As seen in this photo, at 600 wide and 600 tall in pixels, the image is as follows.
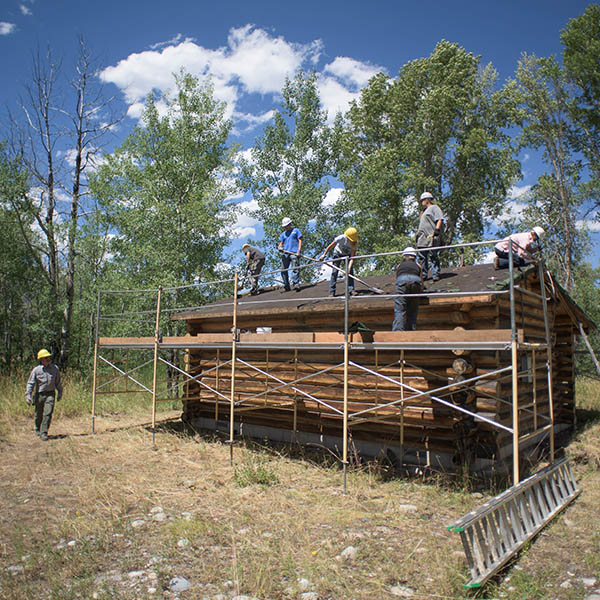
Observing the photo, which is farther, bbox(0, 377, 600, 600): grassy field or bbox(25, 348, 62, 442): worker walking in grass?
bbox(25, 348, 62, 442): worker walking in grass

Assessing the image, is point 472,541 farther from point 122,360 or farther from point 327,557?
point 122,360

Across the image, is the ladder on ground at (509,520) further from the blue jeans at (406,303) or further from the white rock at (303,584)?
the blue jeans at (406,303)

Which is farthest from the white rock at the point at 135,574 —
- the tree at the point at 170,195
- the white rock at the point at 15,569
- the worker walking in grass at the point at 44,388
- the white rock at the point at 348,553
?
the tree at the point at 170,195

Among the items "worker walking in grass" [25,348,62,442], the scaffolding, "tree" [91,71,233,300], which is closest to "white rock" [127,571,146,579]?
the scaffolding

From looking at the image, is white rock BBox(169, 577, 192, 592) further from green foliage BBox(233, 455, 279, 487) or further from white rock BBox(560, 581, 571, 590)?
white rock BBox(560, 581, 571, 590)

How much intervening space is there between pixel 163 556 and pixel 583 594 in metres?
4.24

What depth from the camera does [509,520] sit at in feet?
18.7

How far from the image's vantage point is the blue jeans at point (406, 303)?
775 cm

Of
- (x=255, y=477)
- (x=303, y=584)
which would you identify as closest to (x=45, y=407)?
(x=255, y=477)

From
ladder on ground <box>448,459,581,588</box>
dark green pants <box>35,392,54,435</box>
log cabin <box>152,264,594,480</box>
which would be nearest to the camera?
ladder on ground <box>448,459,581,588</box>

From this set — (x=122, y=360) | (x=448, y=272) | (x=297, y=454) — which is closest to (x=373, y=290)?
(x=448, y=272)

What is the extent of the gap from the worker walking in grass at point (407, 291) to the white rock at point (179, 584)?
465 centimetres

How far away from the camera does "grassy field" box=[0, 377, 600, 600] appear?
15.4 ft

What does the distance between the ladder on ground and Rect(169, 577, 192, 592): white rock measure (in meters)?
2.62
